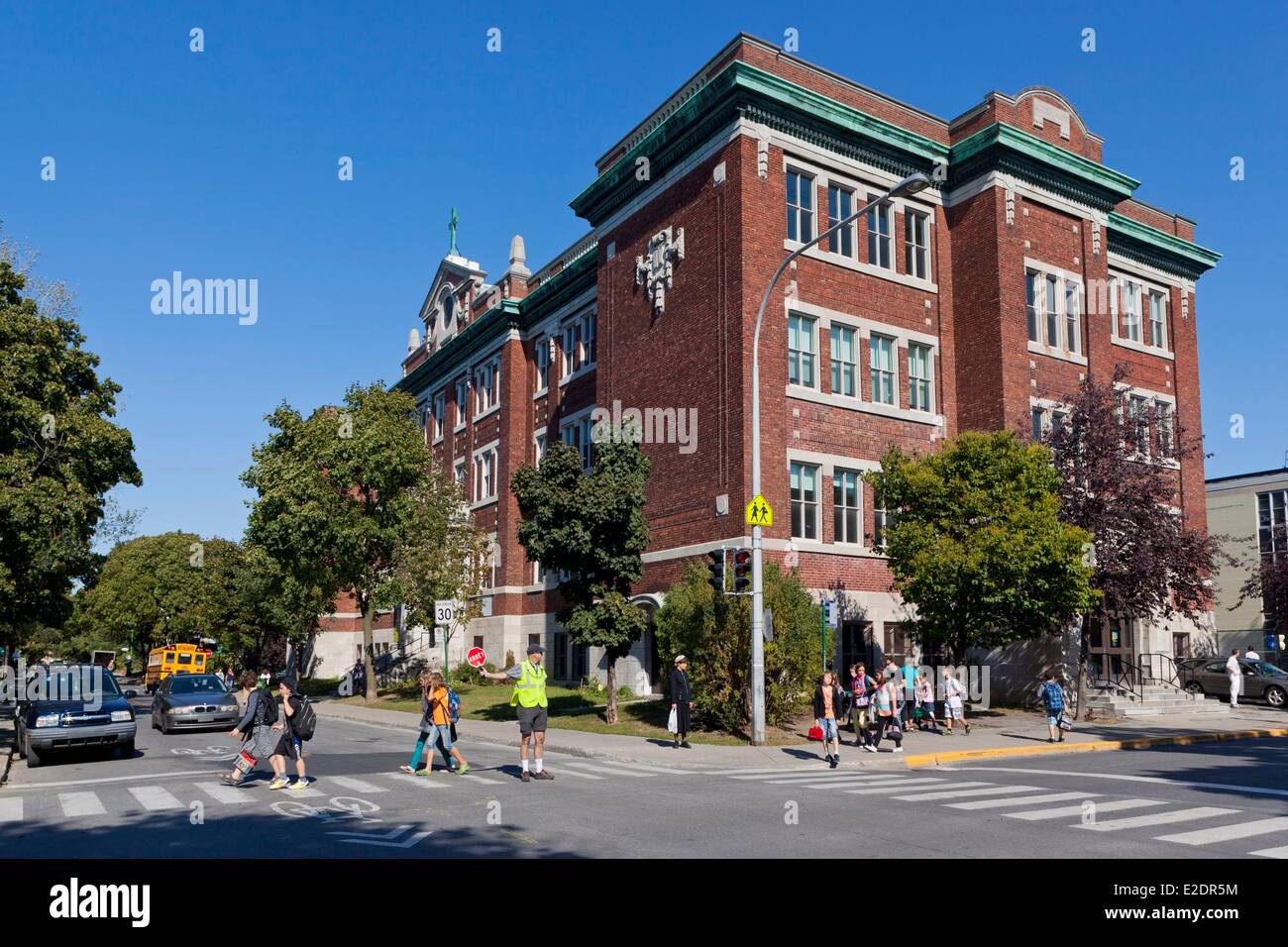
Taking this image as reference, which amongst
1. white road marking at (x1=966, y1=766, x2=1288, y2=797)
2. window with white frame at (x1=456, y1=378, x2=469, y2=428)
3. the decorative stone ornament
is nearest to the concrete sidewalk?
white road marking at (x1=966, y1=766, x2=1288, y2=797)

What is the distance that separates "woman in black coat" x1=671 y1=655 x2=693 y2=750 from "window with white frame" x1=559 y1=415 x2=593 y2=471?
17807 millimetres

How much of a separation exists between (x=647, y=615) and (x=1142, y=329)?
22045 millimetres

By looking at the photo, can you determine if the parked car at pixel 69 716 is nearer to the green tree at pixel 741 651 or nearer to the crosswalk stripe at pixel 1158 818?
the green tree at pixel 741 651

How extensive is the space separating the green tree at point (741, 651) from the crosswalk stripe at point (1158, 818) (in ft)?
34.8

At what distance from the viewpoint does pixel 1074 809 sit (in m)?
11.7

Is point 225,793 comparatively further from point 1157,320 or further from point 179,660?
point 179,660

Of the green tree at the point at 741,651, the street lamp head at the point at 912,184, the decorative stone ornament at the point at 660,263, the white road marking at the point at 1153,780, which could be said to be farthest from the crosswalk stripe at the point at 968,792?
the decorative stone ornament at the point at 660,263

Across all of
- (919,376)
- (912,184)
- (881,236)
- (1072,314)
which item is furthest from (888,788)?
(1072,314)

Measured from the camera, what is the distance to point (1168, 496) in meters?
26.3

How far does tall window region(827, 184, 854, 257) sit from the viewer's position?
30.3 metres

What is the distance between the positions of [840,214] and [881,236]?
64.3 inches

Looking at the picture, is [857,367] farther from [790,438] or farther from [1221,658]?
[1221,658]
